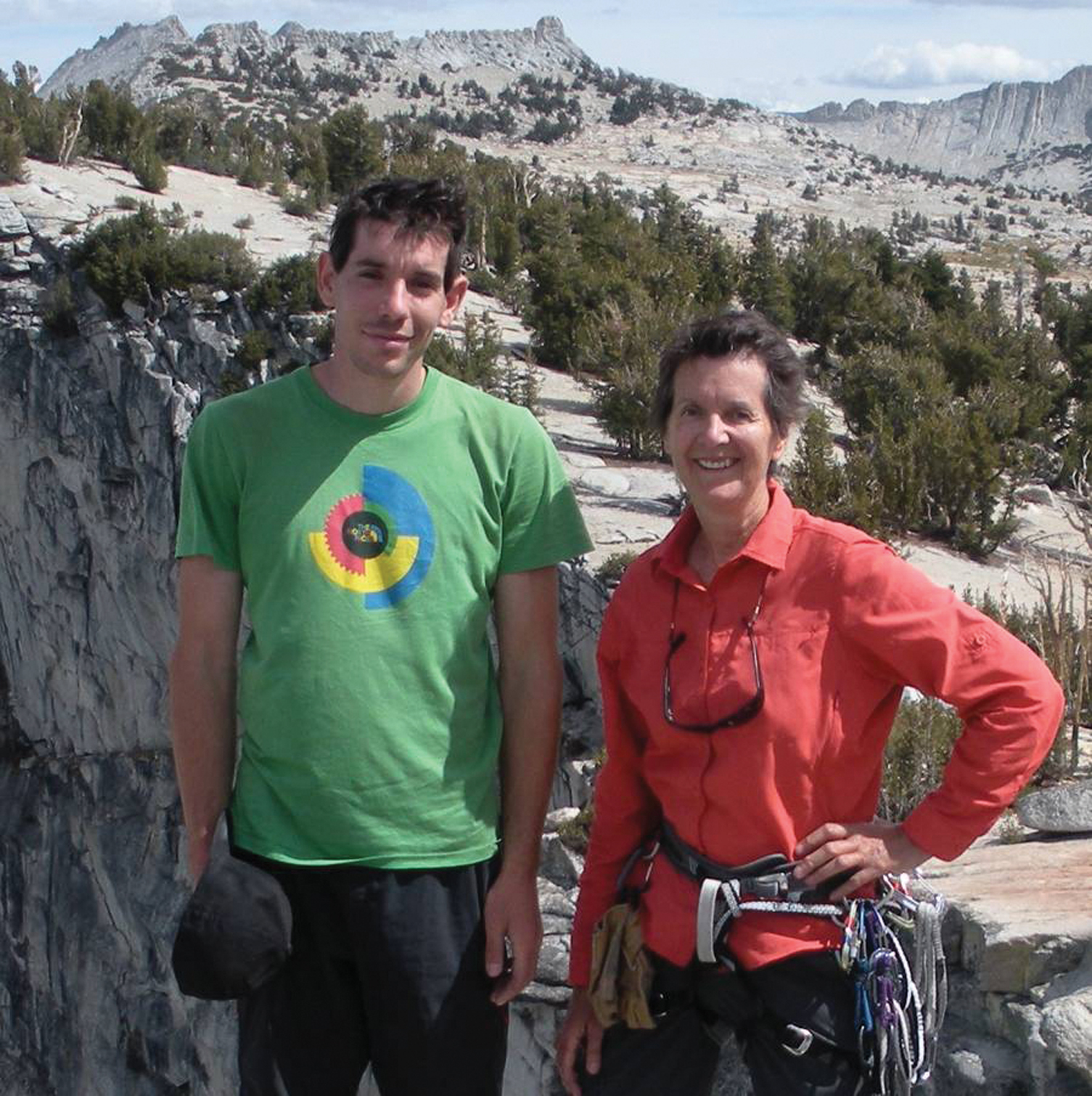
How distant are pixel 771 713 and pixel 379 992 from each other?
38.7 inches

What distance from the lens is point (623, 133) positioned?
55000 millimetres

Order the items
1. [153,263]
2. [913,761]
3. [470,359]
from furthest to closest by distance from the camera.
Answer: [153,263]
[470,359]
[913,761]

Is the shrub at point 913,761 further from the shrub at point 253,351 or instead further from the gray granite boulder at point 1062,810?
the shrub at point 253,351

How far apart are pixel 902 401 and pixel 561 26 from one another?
79.9 m

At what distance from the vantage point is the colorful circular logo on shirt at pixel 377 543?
2699 mm

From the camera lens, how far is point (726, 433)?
257 cm

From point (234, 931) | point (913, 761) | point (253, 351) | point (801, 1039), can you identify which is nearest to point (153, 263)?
point (253, 351)

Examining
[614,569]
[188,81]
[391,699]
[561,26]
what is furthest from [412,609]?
[561,26]

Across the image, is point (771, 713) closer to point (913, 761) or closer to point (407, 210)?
point (407, 210)

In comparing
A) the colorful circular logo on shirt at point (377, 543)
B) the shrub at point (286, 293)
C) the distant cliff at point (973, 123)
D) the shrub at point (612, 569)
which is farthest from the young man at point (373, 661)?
the distant cliff at point (973, 123)

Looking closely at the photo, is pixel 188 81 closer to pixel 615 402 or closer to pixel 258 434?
pixel 615 402

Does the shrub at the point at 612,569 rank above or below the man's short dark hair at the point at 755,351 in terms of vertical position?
below

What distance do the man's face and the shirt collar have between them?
2.10 feet

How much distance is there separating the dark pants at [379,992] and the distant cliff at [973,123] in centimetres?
9990
